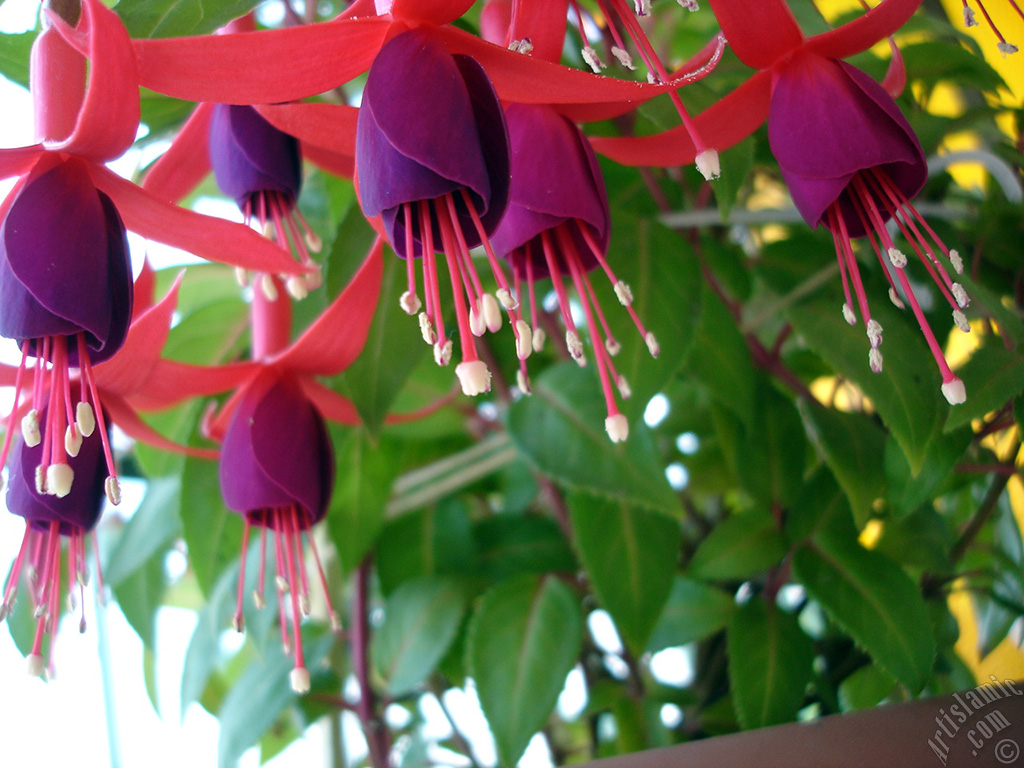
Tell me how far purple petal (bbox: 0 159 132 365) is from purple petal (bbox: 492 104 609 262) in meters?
0.14

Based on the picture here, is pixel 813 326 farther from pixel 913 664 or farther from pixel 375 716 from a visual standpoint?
pixel 375 716

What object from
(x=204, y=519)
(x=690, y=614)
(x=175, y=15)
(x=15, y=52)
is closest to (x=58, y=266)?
(x=175, y=15)

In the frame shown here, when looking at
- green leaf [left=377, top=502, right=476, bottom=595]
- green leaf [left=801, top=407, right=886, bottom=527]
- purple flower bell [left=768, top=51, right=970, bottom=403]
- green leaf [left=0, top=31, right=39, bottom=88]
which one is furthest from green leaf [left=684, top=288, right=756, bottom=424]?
green leaf [left=0, top=31, right=39, bottom=88]

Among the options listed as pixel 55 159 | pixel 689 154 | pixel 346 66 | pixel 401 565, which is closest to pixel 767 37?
pixel 689 154

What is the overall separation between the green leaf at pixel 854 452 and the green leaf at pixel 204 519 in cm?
38

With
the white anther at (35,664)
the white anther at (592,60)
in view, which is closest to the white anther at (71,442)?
the white anther at (35,664)

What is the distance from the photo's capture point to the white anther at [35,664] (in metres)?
0.33

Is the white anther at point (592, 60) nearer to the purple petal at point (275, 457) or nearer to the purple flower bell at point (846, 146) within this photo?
the purple flower bell at point (846, 146)

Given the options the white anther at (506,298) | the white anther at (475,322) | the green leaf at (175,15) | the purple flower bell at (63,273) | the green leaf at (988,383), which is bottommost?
the green leaf at (988,383)

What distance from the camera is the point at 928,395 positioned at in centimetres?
39

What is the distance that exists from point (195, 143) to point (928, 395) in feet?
1.21

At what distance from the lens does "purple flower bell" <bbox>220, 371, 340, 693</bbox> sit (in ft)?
1.23

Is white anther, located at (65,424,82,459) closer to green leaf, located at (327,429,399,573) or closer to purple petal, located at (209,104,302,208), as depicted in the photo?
purple petal, located at (209,104,302,208)

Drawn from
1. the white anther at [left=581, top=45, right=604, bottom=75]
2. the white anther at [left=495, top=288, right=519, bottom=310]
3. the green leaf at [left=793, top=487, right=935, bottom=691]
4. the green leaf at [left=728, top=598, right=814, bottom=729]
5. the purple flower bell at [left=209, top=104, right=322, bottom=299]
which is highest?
the purple flower bell at [left=209, top=104, right=322, bottom=299]
